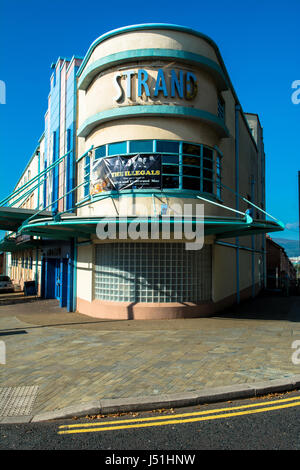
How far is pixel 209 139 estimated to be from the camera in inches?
575

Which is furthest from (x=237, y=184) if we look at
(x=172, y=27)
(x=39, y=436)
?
(x=39, y=436)

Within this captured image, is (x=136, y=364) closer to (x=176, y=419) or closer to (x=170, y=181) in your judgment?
(x=176, y=419)

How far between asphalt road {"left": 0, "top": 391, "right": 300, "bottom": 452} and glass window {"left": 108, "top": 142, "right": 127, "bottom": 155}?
994 cm

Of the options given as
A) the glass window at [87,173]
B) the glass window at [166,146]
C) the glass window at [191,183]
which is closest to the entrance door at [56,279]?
the glass window at [87,173]

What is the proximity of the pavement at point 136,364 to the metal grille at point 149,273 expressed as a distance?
104cm

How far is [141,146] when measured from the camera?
44.2 ft

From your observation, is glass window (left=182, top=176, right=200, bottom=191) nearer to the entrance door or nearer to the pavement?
the pavement

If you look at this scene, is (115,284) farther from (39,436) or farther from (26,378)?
(39,436)

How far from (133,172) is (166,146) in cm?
158

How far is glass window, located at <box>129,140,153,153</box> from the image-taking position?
13.4 meters

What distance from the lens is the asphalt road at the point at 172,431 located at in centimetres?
470

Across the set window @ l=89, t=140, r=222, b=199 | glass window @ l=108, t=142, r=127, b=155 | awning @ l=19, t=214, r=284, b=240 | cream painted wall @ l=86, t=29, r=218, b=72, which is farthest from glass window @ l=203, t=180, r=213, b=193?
cream painted wall @ l=86, t=29, r=218, b=72

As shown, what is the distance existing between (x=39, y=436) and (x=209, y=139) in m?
12.3

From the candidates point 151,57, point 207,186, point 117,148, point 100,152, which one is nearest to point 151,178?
point 117,148
